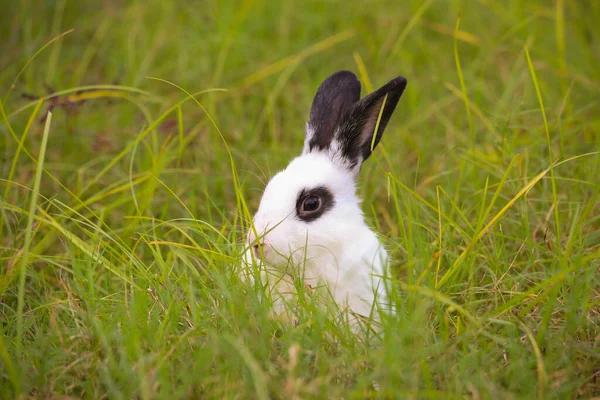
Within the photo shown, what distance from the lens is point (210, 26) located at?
6309mm

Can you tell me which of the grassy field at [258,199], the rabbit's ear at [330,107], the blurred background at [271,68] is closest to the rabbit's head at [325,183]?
the rabbit's ear at [330,107]

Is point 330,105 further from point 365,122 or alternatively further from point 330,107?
point 365,122

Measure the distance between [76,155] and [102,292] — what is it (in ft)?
6.65

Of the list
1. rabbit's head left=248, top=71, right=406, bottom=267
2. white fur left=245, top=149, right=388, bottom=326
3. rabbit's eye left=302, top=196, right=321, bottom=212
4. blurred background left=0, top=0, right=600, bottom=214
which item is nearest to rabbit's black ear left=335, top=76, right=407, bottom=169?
rabbit's head left=248, top=71, right=406, bottom=267

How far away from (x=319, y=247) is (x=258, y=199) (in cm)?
142

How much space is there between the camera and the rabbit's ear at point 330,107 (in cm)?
390

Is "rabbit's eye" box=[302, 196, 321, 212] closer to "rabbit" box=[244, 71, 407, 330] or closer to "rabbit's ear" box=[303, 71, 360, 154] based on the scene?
"rabbit" box=[244, 71, 407, 330]

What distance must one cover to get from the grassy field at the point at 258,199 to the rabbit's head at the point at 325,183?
0.18 metres

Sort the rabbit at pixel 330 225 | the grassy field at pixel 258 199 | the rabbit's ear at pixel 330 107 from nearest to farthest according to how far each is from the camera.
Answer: the grassy field at pixel 258 199 → the rabbit at pixel 330 225 → the rabbit's ear at pixel 330 107

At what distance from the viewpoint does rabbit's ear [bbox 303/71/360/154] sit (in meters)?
3.90

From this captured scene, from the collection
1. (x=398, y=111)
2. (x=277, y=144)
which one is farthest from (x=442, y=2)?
(x=277, y=144)

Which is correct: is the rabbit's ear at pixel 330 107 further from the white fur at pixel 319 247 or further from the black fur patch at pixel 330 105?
the white fur at pixel 319 247

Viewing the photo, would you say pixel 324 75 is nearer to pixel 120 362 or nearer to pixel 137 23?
pixel 137 23

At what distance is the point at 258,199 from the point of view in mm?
4738
